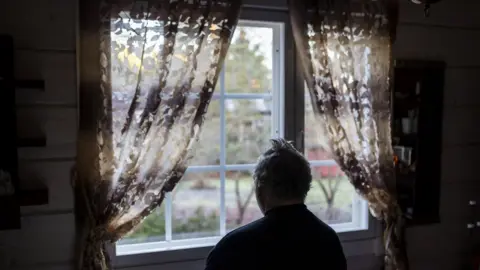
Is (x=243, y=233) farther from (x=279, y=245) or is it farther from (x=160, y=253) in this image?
(x=160, y=253)

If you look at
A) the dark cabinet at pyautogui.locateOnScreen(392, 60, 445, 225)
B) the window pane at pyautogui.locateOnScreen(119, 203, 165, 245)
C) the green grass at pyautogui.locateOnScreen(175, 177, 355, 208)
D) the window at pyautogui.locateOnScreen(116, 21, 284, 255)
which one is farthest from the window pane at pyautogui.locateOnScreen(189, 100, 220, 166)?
the dark cabinet at pyautogui.locateOnScreen(392, 60, 445, 225)

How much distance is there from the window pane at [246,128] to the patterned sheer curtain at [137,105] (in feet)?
0.89

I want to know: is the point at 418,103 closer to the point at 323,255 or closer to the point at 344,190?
the point at 344,190

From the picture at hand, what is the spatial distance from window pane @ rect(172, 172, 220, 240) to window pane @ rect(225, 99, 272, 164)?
0.15m

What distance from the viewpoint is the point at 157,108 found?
79.6 inches

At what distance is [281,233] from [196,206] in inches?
35.9

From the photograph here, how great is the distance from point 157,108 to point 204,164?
0.41 m

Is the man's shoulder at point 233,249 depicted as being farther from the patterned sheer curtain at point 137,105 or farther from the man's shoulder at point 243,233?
the patterned sheer curtain at point 137,105

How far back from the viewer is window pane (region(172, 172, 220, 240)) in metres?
2.29

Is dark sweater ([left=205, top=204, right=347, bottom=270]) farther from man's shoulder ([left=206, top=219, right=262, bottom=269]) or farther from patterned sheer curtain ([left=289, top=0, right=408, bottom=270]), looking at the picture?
patterned sheer curtain ([left=289, top=0, right=408, bottom=270])

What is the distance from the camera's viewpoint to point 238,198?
93.8 inches

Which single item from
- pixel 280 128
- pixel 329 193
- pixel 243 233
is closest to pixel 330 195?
pixel 329 193

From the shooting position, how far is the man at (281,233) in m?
1.45

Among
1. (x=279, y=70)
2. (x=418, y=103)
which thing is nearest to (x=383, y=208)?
(x=418, y=103)
